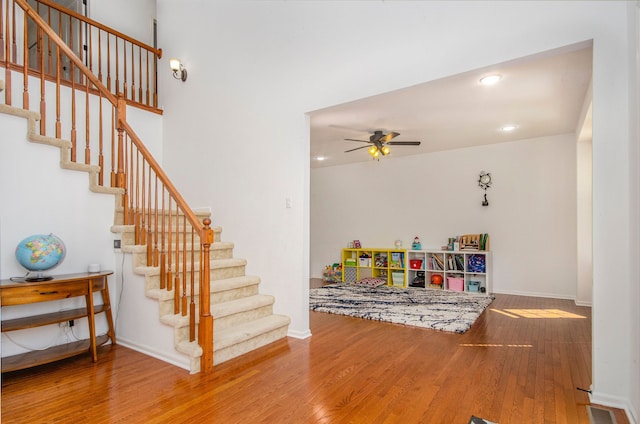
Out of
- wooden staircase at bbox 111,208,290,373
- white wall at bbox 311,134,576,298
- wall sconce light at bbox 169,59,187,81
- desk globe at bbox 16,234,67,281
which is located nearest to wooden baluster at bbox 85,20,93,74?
wall sconce light at bbox 169,59,187,81

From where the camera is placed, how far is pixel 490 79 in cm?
322

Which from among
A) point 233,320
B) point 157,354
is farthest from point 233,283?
point 157,354

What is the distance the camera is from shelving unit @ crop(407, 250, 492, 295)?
5.79m

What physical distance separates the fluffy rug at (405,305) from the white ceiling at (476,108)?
2.41 metres

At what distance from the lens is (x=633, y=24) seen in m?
2.06

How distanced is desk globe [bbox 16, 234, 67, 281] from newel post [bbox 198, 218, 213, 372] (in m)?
1.17

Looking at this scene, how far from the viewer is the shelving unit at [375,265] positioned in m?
6.53

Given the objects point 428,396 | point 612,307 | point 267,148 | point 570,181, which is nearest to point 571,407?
point 612,307

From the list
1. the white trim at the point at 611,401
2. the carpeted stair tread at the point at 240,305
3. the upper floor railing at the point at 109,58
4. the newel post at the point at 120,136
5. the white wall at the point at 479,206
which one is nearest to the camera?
the white trim at the point at 611,401

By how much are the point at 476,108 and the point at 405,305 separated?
264 centimetres

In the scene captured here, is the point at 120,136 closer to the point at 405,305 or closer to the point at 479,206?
the point at 405,305

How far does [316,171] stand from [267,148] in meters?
4.25

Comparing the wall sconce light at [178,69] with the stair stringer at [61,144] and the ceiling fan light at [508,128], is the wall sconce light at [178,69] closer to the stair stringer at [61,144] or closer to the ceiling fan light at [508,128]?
the stair stringer at [61,144]

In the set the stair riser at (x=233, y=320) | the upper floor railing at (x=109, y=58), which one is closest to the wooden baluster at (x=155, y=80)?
the upper floor railing at (x=109, y=58)
